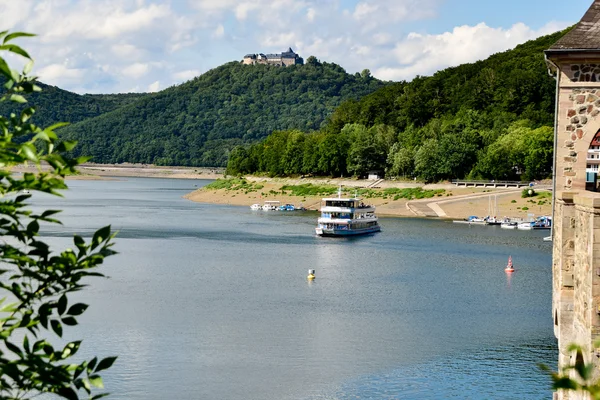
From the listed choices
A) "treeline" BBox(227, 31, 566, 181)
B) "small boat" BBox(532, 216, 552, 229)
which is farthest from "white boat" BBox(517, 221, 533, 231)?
"treeline" BBox(227, 31, 566, 181)

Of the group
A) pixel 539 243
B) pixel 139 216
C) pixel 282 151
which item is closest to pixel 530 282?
pixel 539 243

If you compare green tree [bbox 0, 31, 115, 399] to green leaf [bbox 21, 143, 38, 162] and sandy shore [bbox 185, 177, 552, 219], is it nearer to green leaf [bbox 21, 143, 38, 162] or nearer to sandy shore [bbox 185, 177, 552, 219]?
green leaf [bbox 21, 143, 38, 162]

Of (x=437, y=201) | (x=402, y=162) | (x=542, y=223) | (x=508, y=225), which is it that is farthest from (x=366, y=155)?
(x=542, y=223)

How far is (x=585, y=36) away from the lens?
14742mm

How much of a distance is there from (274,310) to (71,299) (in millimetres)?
8435

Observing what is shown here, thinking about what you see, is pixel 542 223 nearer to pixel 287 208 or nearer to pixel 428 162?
pixel 428 162

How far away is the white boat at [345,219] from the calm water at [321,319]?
5.67 metres

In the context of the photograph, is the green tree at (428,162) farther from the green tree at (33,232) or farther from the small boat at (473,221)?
the green tree at (33,232)

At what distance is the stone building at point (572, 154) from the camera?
13.8m

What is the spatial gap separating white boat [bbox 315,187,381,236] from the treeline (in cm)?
2931

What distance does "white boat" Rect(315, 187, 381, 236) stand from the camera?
74.0m

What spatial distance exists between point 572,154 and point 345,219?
199ft

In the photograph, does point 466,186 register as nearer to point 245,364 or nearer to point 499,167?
point 499,167

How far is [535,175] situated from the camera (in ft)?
335
